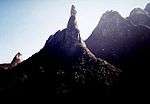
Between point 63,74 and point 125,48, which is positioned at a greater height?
point 125,48

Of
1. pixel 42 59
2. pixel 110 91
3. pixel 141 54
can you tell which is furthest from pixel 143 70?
pixel 42 59

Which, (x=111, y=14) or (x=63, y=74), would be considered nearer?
(x=63, y=74)

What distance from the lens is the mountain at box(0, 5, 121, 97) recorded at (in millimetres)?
83250

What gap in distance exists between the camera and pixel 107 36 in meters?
128

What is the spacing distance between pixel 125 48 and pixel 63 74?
42.8 m

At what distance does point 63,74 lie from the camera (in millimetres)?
88375

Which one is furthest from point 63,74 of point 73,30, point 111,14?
point 111,14

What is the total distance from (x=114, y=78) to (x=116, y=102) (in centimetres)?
1157

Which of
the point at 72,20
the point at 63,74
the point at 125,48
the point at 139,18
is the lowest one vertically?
Result: the point at 63,74

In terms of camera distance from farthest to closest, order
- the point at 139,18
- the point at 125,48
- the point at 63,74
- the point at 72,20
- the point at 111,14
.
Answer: the point at 139,18 → the point at 111,14 → the point at 125,48 → the point at 72,20 → the point at 63,74

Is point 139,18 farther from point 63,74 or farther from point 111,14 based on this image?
point 63,74

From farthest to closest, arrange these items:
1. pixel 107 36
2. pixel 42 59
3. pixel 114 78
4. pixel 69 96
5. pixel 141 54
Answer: pixel 107 36
pixel 141 54
pixel 42 59
pixel 114 78
pixel 69 96

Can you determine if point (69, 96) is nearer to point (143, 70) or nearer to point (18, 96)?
point (18, 96)

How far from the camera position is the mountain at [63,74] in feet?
273
